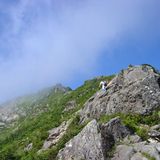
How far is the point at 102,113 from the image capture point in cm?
7069

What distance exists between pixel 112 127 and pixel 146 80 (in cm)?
1652

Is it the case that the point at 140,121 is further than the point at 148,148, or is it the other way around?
the point at 140,121

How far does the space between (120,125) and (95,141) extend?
509 cm

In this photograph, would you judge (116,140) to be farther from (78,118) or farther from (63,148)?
(78,118)

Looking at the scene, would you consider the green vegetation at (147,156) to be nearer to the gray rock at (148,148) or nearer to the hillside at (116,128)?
the hillside at (116,128)

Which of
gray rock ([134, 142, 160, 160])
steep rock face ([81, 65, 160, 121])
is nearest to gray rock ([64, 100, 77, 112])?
steep rock face ([81, 65, 160, 121])

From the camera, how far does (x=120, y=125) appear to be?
5641 centimetres

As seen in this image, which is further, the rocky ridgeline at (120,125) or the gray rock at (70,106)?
the gray rock at (70,106)

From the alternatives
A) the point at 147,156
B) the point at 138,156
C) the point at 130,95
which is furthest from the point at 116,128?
the point at 130,95

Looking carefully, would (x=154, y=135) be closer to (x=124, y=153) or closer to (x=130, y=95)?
(x=124, y=153)

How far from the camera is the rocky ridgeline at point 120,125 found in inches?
2014

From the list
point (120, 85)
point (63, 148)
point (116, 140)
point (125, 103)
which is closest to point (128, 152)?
point (116, 140)

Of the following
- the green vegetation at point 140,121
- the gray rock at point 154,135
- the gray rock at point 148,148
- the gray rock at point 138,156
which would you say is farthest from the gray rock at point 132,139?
the gray rock at point 138,156

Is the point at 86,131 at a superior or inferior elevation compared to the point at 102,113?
inferior
